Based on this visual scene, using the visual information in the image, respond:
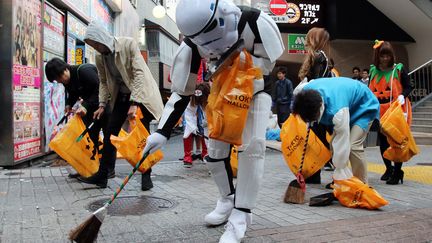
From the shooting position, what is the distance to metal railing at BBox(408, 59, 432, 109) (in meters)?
13.8

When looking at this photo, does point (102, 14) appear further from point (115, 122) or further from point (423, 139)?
point (423, 139)

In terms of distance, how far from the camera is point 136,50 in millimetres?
4641

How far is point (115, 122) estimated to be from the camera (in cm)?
473

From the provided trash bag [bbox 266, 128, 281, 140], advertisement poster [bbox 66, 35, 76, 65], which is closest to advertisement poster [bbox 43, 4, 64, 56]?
advertisement poster [bbox 66, 35, 76, 65]

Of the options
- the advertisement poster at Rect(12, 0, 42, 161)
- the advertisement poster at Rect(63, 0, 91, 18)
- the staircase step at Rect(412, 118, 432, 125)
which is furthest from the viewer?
the staircase step at Rect(412, 118, 432, 125)

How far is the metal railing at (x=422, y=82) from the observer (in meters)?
13.8

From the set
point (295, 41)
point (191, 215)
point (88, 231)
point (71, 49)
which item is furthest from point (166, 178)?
point (295, 41)

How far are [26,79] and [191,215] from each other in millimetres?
4093

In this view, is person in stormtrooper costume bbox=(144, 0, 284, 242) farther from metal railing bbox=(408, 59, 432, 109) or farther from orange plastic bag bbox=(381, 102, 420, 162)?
metal railing bbox=(408, 59, 432, 109)

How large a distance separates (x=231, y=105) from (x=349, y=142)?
5.82 feet

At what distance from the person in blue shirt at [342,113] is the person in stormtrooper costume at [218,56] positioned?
30.9 inches

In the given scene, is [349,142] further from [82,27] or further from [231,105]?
[82,27]

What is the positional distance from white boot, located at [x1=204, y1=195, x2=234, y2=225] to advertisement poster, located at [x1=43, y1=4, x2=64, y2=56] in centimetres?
528

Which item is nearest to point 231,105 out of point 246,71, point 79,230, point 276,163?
point 246,71
